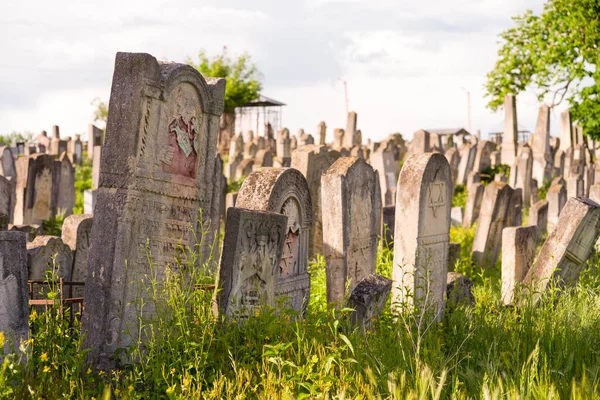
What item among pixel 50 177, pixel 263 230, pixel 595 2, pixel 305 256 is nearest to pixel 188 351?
pixel 263 230

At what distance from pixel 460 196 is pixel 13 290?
21.4 meters

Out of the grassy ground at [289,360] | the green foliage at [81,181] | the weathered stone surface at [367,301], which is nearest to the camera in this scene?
the grassy ground at [289,360]

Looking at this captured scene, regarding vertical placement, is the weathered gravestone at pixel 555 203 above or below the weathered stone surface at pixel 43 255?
above

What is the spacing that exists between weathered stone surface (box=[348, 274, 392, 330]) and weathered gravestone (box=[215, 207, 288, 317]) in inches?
28.6

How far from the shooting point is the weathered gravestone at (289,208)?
887 cm

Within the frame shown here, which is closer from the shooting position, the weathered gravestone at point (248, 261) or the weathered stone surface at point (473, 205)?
the weathered gravestone at point (248, 261)

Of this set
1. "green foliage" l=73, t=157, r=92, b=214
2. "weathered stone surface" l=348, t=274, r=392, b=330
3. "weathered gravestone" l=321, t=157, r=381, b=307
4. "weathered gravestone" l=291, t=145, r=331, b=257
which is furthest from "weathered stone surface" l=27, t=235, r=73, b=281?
"green foliage" l=73, t=157, r=92, b=214

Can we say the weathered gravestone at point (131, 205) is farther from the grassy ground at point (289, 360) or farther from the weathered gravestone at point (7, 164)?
the weathered gravestone at point (7, 164)

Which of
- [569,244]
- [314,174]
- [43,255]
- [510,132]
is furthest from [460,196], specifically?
[43,255]

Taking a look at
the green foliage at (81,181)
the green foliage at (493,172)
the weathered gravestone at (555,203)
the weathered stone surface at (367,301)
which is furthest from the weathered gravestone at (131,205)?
the green foliage at (493,172)

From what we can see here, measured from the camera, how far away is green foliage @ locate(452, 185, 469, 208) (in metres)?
25.7

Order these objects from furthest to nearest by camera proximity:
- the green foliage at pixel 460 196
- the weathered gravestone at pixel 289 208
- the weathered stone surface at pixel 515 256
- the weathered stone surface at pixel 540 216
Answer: the green foliage at pixel 460 196 → the weathered stone surface at pixel 540 216 → the weathered stone surface at pixel 515 256 → the weathered gravestone at pixel 289 208

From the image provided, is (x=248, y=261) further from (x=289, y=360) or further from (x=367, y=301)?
(x=289, y=360)

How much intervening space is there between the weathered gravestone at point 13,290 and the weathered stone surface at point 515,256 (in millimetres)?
7313
